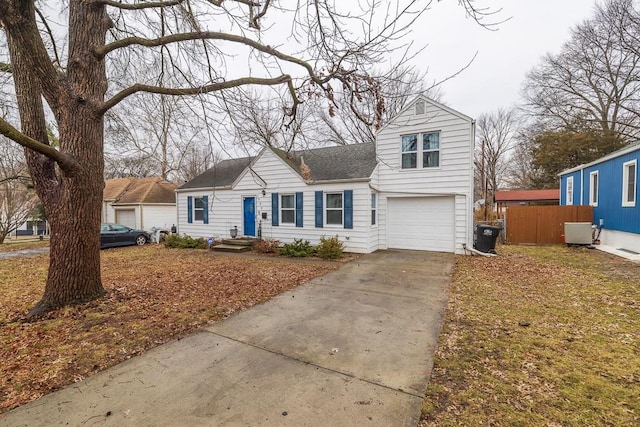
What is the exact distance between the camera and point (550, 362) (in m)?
3.10

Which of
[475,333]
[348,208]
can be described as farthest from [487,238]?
[475,333]

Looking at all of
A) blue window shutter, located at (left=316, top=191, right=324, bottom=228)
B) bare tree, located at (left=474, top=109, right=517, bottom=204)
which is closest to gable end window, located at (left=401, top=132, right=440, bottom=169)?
blue window shutter, located at (left=316, top=191, right=324, bottom=228)

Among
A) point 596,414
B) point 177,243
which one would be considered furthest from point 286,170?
point 596,414

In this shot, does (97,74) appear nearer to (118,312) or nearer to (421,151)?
(118,312)

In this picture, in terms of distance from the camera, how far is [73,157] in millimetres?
4609

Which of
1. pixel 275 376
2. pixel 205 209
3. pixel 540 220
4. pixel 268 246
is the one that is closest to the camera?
pixel 275 376

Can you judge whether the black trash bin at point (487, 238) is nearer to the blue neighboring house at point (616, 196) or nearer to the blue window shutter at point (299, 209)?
the blue neighboring house at point (616, 196)

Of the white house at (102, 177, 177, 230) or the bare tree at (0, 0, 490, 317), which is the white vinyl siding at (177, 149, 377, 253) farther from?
the white house at (102, 177, 177, 230)

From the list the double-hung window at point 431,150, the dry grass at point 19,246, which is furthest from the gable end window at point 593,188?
the dry grass at point 19,246

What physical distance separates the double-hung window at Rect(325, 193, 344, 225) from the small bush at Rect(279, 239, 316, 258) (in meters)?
1.36

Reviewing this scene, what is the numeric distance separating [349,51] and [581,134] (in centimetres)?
2721

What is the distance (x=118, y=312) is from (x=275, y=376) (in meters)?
3.34

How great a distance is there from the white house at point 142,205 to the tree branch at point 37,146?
16.6 metres

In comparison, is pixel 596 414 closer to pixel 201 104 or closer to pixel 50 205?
pixel 201 104
